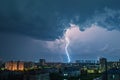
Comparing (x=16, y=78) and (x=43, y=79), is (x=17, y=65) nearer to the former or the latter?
(x=16, y=78)

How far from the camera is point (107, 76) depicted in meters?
47.6

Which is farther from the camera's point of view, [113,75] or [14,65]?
[14,65]

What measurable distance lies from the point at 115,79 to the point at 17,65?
8205cm

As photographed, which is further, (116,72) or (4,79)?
(4,79)

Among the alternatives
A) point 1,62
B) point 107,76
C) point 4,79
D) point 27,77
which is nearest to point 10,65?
point 1,62

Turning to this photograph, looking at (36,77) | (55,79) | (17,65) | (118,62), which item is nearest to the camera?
(36,77)

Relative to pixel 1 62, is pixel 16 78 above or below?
below

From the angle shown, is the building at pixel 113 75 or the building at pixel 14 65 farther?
the building at pixel 14 65

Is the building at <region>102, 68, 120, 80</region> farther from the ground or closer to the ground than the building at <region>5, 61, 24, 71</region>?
closer to the ground

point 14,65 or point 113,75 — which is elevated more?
point 14,65

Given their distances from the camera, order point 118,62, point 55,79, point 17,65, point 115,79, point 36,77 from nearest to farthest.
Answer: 1. point 115,79
2. point 36,77
3. point 55,79
4. point 17,65
5. point 118,62

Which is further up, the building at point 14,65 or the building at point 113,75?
the building at point 14,65

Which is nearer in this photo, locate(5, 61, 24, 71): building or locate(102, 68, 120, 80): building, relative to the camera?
locate(102, 68, 120, 80): building

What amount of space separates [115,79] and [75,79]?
2368 centimetres
